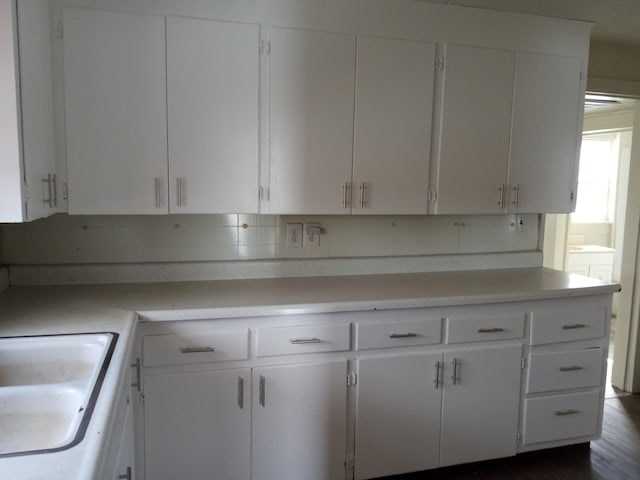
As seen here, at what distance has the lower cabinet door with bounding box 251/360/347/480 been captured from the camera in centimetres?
204

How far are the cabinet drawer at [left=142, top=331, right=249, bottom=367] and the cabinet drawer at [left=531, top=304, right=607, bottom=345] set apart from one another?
1433mm

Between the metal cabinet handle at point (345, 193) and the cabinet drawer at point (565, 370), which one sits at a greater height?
the metal cabinet handle at point (345, 193)

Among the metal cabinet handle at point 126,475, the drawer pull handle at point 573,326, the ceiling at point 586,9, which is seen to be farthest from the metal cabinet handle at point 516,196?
the metal cabinet handle at point 126,475

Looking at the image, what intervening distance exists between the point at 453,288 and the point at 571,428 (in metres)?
1.01

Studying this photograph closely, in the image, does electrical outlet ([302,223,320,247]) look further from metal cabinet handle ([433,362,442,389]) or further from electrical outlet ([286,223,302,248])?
metal cabinet handle ([433,362,442,389])

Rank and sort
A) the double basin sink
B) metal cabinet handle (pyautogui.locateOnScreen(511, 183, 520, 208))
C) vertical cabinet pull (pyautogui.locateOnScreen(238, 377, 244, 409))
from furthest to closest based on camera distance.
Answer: metal cabinet handle (pyautogui.locateOnScreen(511, 183, 520, 208))
vertical cabinet pull (pyautogui.locateOnScreen(238, 377, 244, 409))
the double basin sink

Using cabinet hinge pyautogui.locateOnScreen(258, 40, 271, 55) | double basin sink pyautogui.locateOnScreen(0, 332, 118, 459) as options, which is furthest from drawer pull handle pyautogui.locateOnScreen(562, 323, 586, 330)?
double basin sink pyautogui.locateOnScreen(0, 332, 118, 459)

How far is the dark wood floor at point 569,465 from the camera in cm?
240

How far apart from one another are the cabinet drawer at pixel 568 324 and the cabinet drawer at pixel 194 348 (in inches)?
56.4

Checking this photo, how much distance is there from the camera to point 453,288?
2.38 metres

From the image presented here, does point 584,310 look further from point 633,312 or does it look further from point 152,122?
point 152,122

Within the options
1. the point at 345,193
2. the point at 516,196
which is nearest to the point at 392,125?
the point at 345,193

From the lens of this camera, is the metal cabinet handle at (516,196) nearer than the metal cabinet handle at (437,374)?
No

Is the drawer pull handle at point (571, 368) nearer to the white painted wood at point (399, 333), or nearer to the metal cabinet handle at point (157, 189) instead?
the white painted wood at point (399, 333)
